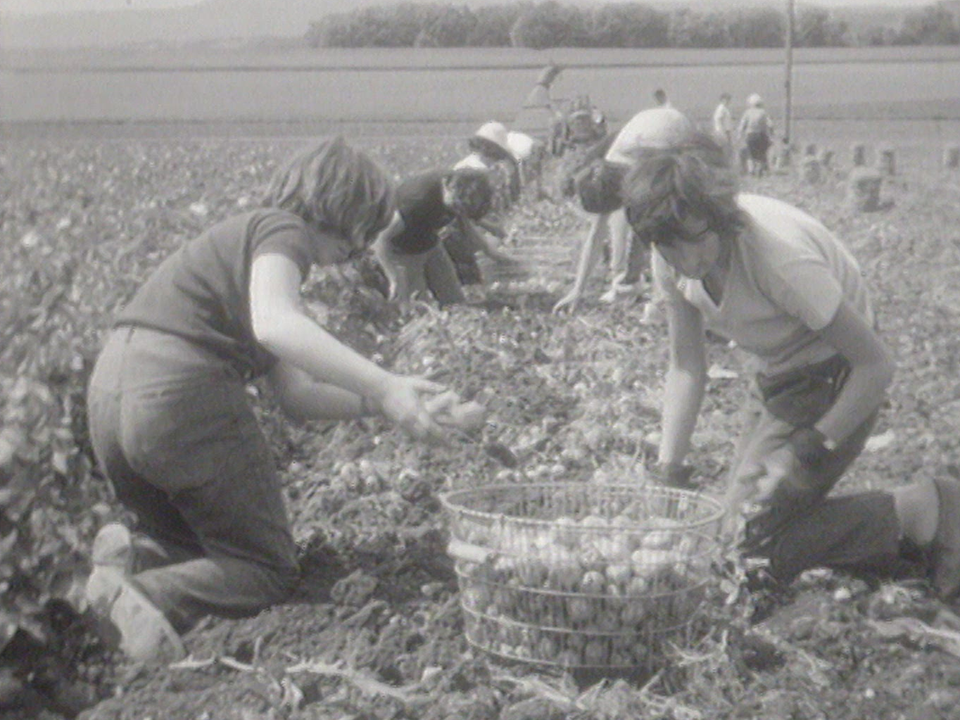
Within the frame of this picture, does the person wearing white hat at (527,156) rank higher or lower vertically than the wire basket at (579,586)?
lower

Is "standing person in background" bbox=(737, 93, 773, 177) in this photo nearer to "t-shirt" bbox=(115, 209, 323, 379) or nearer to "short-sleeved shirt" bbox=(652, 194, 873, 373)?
"short-sleeved shirt" bbox=(652, 194, 873, 373)

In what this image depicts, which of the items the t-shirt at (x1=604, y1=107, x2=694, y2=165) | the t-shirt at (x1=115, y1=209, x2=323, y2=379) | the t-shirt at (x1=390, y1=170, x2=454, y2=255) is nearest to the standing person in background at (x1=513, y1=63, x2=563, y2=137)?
the t-shirt at (x1=390, y1=170, x2=454, y2=255)

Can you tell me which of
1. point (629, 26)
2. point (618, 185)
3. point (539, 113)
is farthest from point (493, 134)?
point (539, 113)

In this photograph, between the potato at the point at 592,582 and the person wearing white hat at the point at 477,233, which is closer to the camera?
the potato at the point at 592,582

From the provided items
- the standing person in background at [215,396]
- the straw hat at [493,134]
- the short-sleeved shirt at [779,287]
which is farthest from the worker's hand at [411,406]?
the straw hat at [493,134]

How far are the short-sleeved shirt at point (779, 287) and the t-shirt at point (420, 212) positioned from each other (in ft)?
14.5

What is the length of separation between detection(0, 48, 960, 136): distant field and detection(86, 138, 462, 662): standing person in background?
114cm

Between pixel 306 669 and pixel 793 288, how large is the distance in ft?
4.81

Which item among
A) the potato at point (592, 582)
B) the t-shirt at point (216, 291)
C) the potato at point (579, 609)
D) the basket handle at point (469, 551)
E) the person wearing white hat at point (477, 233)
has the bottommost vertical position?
the person wearing white hat at point (477, 233)

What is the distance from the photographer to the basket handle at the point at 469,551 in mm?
3395

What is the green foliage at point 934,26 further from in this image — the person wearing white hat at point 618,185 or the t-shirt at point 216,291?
the t-shirt at point 216,291

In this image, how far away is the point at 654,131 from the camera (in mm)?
6277

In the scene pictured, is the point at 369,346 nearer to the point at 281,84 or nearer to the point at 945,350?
the point at 945,350

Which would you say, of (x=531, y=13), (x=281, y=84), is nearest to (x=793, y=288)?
(x=531, y=13)
